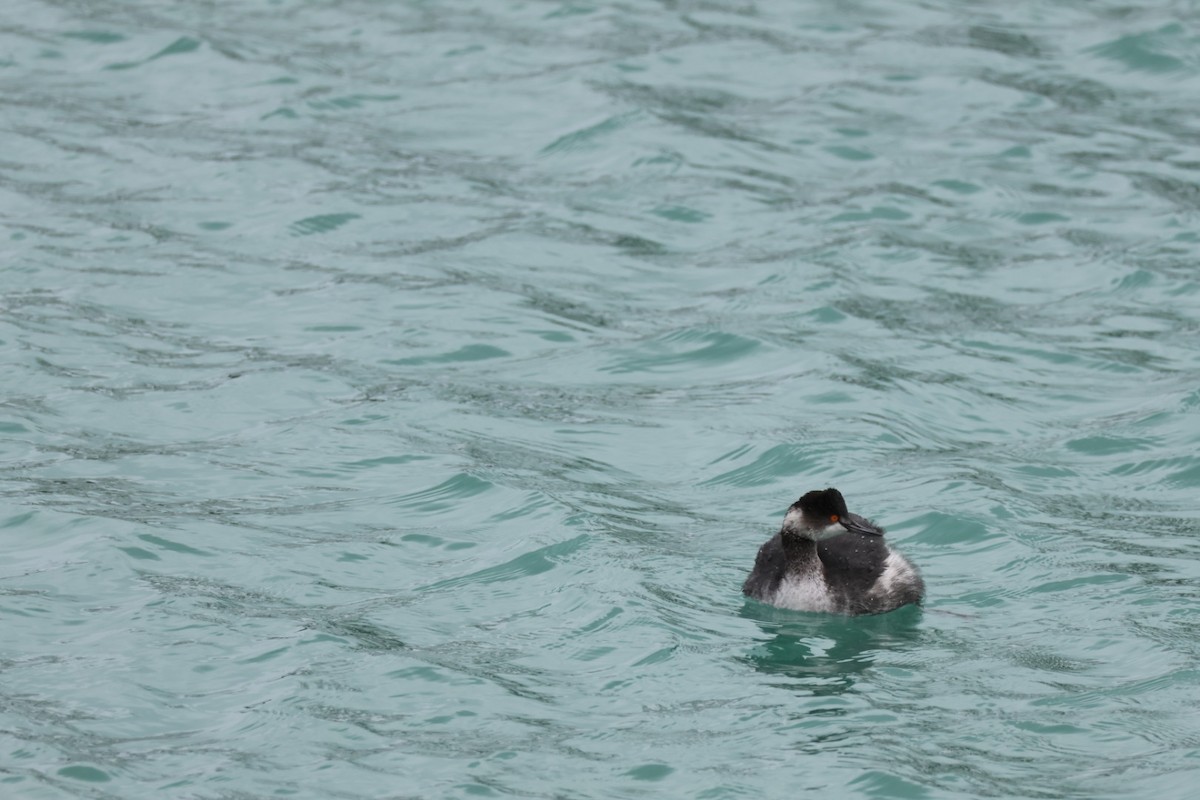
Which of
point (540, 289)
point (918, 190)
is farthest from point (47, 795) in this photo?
point (918, 190)

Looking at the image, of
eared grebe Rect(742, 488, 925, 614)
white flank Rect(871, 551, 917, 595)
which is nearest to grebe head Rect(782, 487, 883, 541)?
eared grebe Rect(742, 488, 925, 614)

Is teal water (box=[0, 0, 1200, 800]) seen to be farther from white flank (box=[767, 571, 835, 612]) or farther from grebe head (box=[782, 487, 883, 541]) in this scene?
grebe head (box=[782, 487, 883, 541])

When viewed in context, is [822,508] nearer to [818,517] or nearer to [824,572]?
[818,517]

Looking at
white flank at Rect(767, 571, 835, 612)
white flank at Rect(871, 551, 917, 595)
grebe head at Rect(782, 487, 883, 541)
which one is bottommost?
white flank at Rect(767, 571, 835, 612)

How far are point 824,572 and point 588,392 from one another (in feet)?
10.5

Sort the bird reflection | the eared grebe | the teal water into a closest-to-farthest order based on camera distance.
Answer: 1. the teal water
2. the bird reflection
3. the eared grebe

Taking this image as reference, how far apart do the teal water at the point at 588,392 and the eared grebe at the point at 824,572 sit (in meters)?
0.15

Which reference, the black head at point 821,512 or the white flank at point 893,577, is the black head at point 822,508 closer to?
the black head at point 821,512

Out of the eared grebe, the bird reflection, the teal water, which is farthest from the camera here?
the eared grebe

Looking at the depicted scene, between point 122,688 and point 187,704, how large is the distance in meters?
0.34

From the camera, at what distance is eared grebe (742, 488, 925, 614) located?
31.8 feet

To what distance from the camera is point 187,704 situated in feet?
27.8

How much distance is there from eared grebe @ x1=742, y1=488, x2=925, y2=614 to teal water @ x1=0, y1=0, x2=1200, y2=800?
15cm

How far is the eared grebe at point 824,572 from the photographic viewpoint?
31.8 feet
